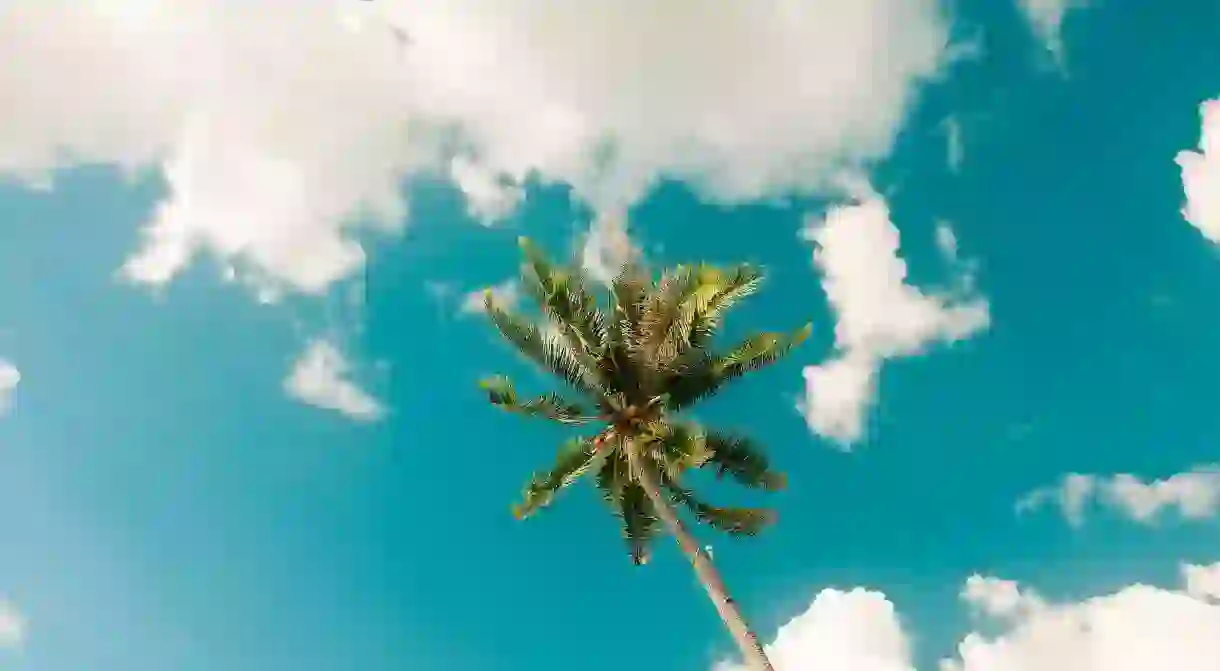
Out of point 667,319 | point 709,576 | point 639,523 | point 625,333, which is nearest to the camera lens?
point 709,576

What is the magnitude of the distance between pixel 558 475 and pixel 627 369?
3073mm

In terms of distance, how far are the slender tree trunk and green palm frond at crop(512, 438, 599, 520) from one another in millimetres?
1045

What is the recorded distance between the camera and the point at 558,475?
18.8 metres

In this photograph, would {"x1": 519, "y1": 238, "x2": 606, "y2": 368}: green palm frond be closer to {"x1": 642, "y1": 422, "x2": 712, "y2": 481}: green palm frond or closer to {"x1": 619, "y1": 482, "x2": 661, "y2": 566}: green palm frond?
{"x1": 642, "y1": 422, "x2": 712, "y2": 481}: green palm frond

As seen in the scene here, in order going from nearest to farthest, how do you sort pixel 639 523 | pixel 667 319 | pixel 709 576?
pixel 709 576, pixel 667 319, pixel 639 523

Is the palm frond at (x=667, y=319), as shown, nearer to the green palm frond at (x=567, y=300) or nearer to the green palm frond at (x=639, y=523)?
the green palm frond at (x=567, y=300)

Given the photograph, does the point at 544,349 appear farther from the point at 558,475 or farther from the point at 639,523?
the point at 639,523

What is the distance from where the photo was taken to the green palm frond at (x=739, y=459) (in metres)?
19.4

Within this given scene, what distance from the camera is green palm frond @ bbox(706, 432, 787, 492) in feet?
63.7

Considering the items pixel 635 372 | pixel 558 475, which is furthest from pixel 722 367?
pixel 558 475

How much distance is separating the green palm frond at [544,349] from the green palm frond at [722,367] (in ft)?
6.41

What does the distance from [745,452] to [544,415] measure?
5148mm

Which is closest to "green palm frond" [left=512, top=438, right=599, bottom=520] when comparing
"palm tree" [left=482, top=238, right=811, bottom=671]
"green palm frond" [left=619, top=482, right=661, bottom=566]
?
"palm tree" [left=482, top=238, right=811, bottom=671]

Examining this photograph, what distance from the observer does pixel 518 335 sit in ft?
62.3
